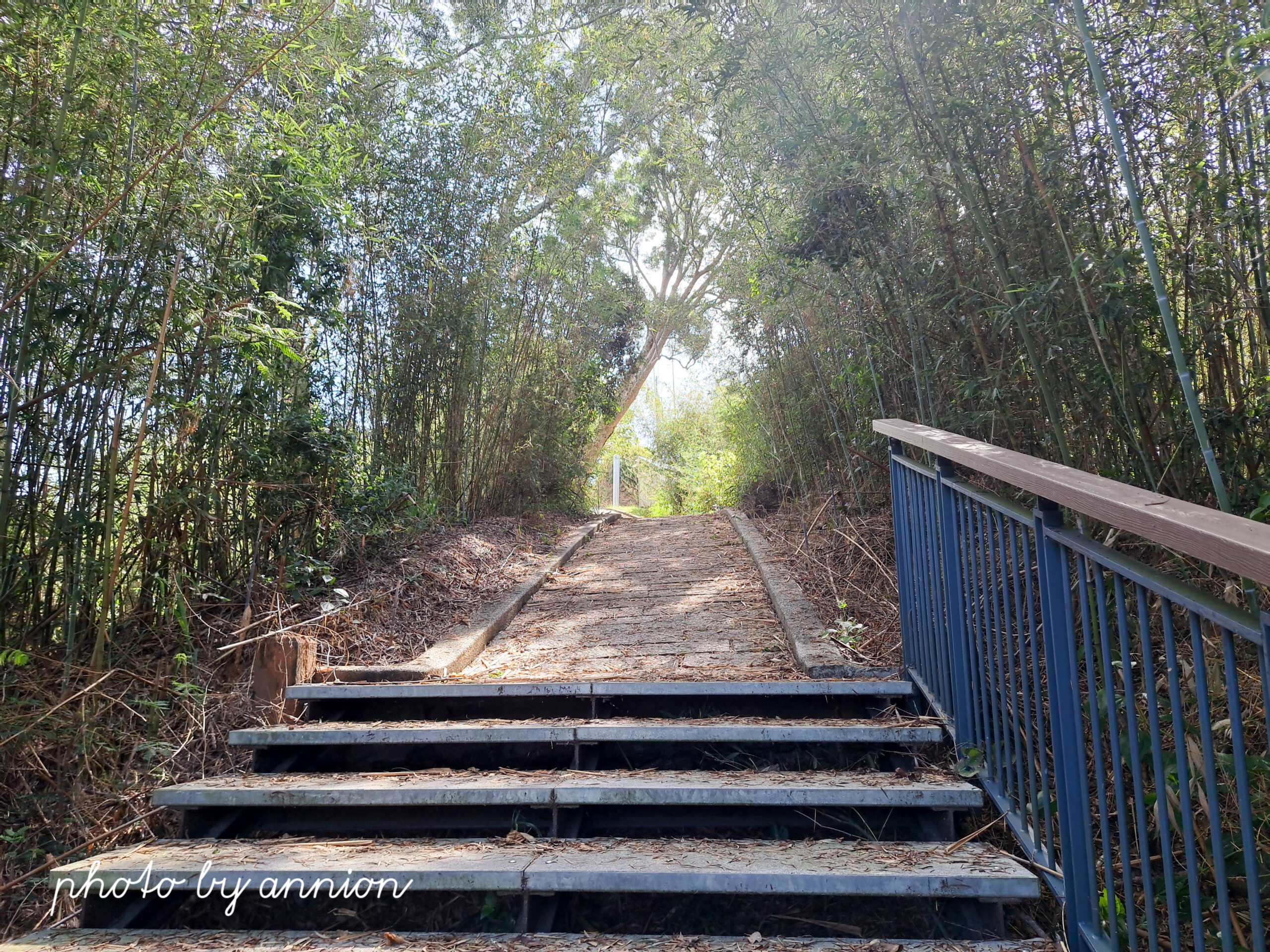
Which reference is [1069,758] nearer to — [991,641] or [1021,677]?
Answer: [1021,677]

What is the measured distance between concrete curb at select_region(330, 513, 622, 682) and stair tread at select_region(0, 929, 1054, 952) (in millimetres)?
1121

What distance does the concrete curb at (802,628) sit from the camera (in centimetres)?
268

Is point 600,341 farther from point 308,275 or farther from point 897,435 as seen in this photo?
point 897,435

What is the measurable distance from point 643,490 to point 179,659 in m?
18.2

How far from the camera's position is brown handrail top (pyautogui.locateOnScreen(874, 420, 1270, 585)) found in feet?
3.21

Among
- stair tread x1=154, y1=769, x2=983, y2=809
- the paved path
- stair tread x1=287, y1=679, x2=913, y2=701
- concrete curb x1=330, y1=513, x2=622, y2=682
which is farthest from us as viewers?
the paved path

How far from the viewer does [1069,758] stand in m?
1.48

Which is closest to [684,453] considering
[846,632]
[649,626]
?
[649,626]

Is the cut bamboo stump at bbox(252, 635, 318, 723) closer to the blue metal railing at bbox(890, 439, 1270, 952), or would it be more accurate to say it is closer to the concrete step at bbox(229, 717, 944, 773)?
the concrete step at bbox(229, 717, 944, 773)

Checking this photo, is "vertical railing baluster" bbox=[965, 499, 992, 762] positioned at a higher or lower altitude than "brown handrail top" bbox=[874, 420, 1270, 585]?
lower

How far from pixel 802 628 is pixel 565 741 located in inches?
49.7

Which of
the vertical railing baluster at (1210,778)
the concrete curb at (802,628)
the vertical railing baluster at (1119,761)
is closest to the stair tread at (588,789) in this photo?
the concrete curb at (802,628)

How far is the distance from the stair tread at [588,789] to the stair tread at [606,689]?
1.08ft

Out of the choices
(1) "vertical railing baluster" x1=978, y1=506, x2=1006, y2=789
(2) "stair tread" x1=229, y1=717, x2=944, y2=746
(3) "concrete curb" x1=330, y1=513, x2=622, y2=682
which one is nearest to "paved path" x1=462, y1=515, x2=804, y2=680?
(3) "concrete curb" x1=330, y1=513, x2=622, y2=682
